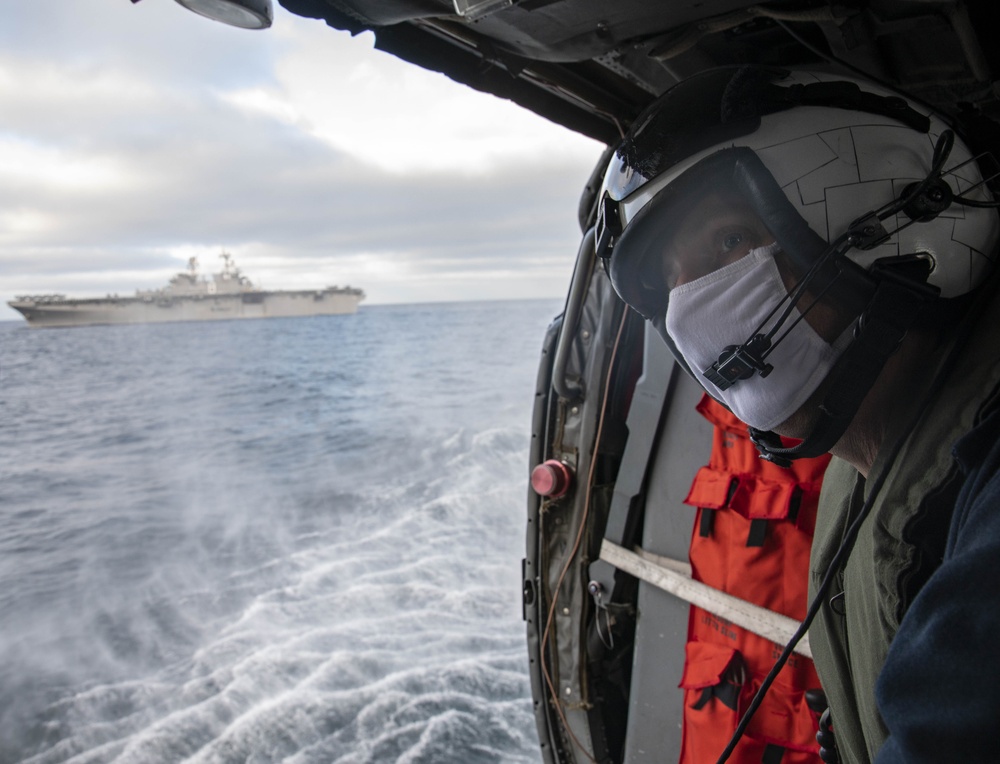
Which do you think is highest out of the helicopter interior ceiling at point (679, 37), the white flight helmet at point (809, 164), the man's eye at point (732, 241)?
the helicopter interior ceiling at point (679, 37)

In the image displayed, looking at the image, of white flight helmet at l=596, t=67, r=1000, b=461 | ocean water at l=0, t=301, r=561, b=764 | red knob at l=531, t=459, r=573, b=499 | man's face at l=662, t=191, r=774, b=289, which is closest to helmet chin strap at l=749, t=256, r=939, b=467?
white flight helmet at l=596, t=67, r=1000, b=461

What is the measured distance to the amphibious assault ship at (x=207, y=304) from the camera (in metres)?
37.0

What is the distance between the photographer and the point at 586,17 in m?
1.75

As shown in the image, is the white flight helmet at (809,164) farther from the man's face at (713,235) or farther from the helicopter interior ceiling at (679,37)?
the helicopter interior ceiling at (679,37)

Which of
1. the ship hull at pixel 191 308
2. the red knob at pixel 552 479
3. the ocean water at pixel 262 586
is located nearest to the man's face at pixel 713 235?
the red knob at pixel 552 479

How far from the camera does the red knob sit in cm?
305

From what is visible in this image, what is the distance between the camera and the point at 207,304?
55438 millimetres

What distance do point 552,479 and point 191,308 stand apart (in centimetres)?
5702

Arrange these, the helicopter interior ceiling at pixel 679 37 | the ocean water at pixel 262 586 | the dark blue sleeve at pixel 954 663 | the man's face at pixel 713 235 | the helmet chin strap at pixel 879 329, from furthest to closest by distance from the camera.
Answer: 1. the ocean water at pixel 262 586
2. the helicopter interior ceiling at pixel 679 37
3. the man's face at pixel 713 235
4. the helmet chin strap at pixel 879 329
5. the dark blue sleeve at pixel 954 663

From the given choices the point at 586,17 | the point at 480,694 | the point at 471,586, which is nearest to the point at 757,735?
the point at 586,17

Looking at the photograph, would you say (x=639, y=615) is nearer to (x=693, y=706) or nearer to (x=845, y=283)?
(x=693, y=706)

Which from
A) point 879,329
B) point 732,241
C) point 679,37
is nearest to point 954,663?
point 879,329

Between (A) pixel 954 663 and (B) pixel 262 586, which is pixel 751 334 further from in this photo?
(B) pixel 262 586

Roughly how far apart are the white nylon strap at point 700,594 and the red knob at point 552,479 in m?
0.29
